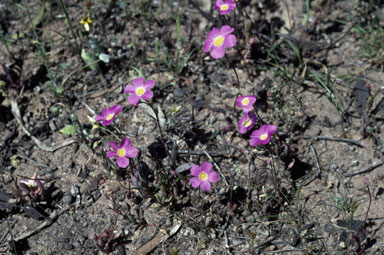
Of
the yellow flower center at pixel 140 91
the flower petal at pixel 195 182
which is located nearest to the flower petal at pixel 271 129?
the flower petal at pixel 195 182

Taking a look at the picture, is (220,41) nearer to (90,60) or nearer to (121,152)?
(121,152)

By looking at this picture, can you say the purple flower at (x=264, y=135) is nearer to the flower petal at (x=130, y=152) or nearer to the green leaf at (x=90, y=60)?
the flower petal at (x=130, y=152)

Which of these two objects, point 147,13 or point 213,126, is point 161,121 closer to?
point 213,126

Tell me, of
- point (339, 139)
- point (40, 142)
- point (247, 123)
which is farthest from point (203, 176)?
point (40, 142)

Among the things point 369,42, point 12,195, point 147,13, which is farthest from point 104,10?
point 369,42

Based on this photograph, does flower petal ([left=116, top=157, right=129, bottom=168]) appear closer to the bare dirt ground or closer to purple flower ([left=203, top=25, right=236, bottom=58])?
the bare dirt ground
